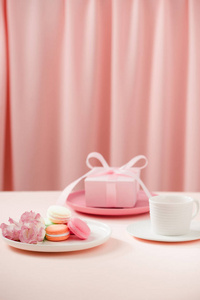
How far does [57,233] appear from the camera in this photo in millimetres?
814

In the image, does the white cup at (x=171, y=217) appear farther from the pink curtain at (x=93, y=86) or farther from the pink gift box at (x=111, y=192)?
the pink curtain at (x=93, y=86)

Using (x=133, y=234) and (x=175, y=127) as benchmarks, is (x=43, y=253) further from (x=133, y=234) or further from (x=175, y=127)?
(x=175, y=127)

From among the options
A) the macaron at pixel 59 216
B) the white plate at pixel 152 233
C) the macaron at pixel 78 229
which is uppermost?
the macaron at pixel 59 216

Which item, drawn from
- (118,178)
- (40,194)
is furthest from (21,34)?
(118,178)

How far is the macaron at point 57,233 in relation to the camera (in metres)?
0.81

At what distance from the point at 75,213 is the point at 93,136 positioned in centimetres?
154

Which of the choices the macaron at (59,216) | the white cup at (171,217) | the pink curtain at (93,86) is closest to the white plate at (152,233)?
the white cup at (171,217)

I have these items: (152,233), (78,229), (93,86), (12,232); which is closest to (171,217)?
(152,233)

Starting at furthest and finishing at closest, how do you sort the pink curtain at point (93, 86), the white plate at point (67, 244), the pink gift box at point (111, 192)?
the pink curtain at point (93, 86) < the pink gift box at point (111, 192) < the white plate at point (67, 244)

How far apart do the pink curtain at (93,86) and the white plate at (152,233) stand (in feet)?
5.42

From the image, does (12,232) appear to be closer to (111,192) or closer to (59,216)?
(59,216)

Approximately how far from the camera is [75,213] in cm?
114

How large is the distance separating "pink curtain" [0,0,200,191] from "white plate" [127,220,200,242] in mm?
1651

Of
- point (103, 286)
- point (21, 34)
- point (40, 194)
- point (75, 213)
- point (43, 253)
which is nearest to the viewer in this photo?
point (103, 286)
